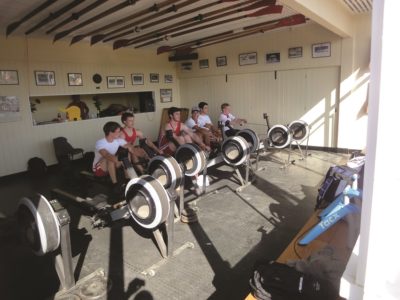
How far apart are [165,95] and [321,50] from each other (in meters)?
3.56

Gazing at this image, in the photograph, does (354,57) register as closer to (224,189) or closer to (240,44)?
(240,44)

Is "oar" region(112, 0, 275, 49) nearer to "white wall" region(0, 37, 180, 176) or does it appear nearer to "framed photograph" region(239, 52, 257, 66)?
"white wall" region(0, 37, 180, 176)

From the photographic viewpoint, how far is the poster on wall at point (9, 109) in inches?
184

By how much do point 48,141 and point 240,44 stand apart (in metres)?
4.19

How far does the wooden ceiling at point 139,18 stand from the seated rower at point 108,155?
138 cm

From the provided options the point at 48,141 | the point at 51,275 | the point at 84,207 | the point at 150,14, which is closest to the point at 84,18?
the point at 150,14

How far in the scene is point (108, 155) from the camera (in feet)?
10.8

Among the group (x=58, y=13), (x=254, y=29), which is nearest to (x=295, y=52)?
(x=254, y=29)

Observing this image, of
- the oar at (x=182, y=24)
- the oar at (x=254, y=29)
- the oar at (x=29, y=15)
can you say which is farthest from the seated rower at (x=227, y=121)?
the oar at (x=29, y=15)

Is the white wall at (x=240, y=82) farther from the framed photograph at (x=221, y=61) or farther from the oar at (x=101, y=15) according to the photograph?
the oar at (x=101, y=15)

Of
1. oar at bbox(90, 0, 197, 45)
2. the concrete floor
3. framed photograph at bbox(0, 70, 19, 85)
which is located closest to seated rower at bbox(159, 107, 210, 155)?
the concrete floor

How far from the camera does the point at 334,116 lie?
5586mm

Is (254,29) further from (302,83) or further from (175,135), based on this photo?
(175,135)

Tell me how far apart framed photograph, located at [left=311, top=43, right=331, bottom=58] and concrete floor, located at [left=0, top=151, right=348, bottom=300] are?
107 inches
